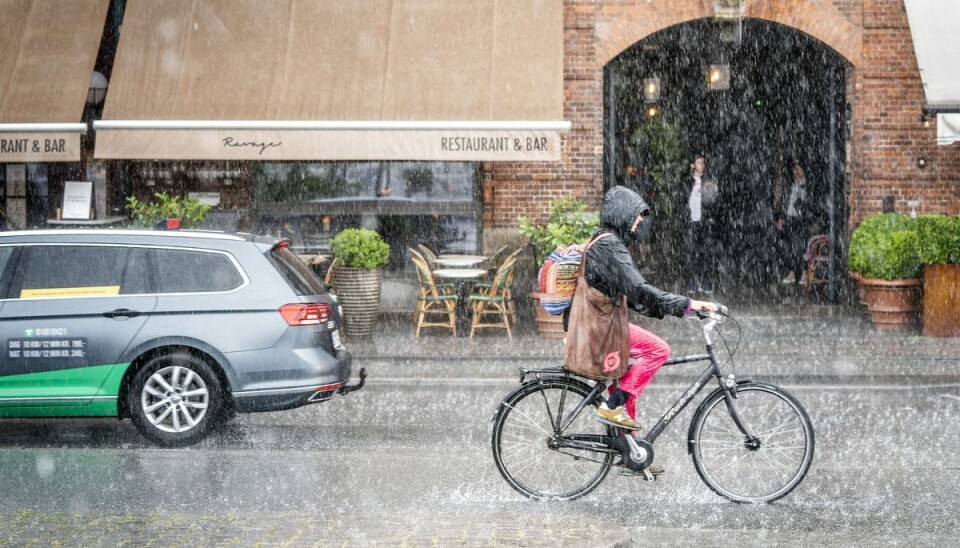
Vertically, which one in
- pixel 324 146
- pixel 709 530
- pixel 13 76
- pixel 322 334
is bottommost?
pixel 709 530

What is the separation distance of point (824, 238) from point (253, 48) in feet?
29.9

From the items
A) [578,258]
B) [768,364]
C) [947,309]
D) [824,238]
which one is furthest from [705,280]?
[578,258]

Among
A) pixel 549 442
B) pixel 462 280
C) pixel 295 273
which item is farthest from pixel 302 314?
pixel 462 280

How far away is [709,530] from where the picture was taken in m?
5.75

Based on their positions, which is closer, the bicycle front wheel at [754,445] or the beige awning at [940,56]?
the bicycle front wheel at [754,445]

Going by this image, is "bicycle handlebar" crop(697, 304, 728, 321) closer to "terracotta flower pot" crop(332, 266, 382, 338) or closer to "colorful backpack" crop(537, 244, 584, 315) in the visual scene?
"colorful backpack" crop(537, 244, 584, 315)

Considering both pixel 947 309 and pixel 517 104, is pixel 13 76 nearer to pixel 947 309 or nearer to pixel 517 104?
pixel 517 104

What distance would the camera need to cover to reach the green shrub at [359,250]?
13492 millimetres

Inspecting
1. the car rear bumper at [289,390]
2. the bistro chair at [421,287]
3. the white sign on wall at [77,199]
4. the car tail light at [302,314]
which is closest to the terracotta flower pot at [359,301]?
the bistro chair at [421,287]

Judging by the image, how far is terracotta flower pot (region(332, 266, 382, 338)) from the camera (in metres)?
13.4

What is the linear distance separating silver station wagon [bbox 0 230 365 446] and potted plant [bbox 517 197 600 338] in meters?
5.68

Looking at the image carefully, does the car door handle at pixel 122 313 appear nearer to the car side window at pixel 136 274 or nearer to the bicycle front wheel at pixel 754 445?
the car side window at pixel 136 274

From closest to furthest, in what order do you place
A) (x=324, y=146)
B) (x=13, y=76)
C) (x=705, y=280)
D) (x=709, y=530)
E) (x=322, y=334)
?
(x=709, y=530), (x=322, y=334), (x=324, y=146), (x=13, y=76), (x=705, y=280)

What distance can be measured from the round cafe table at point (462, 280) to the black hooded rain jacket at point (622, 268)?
7.42 m
